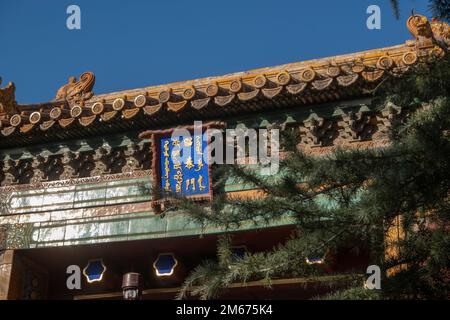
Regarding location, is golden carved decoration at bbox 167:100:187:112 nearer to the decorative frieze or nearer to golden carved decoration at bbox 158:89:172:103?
golden carved decoration at bbox 158:89:172:103

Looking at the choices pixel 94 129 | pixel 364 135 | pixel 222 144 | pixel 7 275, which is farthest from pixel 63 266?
pixel 364 135

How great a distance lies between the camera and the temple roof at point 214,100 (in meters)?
8.49

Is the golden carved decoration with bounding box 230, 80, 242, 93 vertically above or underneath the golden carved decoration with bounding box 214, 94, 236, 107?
above

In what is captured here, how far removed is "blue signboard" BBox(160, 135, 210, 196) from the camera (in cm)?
901

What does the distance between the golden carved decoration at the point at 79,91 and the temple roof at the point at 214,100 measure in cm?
33

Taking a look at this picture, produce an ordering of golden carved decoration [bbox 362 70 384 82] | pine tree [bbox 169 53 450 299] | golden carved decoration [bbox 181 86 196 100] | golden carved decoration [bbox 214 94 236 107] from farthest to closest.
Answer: golden carved decoration [bbox 181 86 196 100]
golden carved decoration [bbox 214 94 236 107]
golden carved decoration [bbox 362 70 384 82]
pine tree [bbox 169 53 450 299]

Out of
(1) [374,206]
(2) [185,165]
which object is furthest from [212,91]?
(1) [374,206]

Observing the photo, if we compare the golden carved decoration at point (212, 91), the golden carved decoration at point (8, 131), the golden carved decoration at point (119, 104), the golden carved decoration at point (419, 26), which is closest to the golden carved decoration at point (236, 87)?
the golden carved decoration at point (212, 91)

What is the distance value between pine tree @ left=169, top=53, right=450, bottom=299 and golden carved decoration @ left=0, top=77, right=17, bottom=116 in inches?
175

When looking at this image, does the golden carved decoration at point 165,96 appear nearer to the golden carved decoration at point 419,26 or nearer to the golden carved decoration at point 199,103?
the golden carved decoration at point 199,103

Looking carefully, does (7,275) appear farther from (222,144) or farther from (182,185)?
(222,144)

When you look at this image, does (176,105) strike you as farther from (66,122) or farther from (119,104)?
(66,122)

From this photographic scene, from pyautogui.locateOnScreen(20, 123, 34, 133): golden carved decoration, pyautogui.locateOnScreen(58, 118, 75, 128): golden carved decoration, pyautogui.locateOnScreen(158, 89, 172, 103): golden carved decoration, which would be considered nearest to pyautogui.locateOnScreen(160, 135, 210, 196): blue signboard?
pyautogui.locateOnScreen(158, 89, 172, 103): golden carved decoration

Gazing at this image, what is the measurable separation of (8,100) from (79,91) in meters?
0.97
